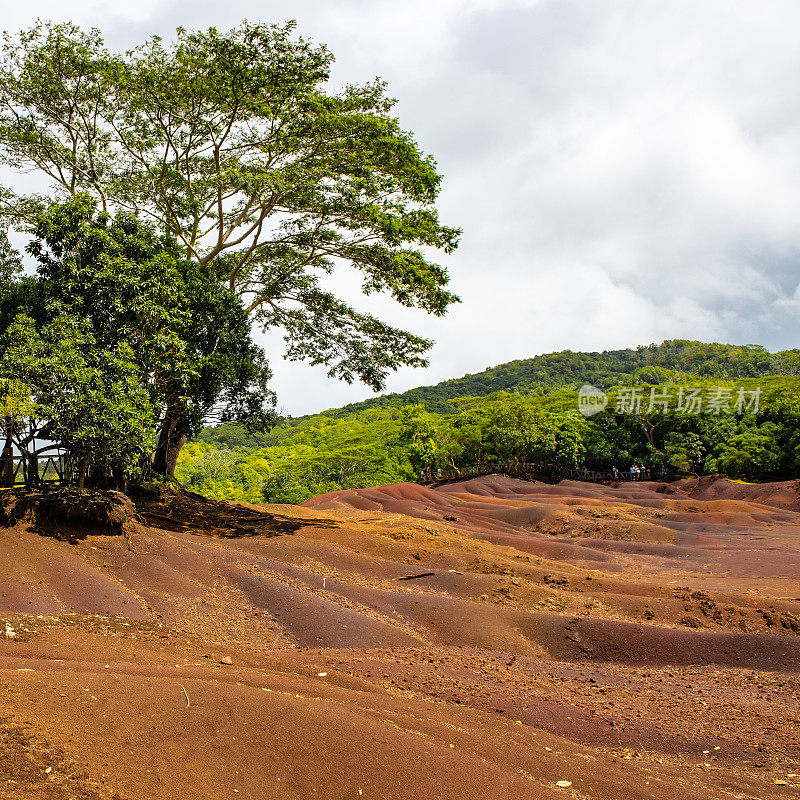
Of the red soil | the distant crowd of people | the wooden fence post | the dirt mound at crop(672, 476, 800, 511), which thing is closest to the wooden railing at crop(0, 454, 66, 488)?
the wooden fence post

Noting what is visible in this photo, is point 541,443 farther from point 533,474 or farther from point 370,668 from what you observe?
point 370,668

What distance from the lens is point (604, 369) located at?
10444 cm

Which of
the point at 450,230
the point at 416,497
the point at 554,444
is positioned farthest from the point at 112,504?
the point at 554,444

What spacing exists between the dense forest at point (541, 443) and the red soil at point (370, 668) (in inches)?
663

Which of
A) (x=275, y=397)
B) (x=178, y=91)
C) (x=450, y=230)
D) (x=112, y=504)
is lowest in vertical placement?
(x=112, y=504)

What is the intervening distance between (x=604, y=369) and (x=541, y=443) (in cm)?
6928

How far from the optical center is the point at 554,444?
40469 millimetres

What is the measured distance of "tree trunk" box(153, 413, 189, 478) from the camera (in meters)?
12.3

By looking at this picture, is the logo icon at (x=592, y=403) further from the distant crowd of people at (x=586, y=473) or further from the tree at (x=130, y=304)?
the tree at (x=130, y=304)

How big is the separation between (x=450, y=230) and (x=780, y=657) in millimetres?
9617

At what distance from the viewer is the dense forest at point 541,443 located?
30219 millimetres

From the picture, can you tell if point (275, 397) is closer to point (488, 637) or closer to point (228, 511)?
point (228, 511)

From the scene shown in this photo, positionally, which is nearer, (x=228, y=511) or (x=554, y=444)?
(x=228, y=511)

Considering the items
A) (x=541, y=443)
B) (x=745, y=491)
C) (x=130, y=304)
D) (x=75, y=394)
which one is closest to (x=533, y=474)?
(x=541, y=443)
